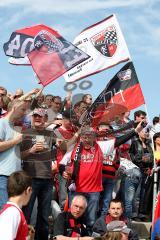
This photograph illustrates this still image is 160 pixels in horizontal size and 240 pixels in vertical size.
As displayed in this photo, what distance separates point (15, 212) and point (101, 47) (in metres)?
5.63

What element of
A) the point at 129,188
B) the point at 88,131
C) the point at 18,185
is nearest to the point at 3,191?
the point at 88,131

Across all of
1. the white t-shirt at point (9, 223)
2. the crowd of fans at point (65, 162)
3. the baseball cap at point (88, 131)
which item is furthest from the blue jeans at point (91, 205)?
the white t-shirt at point (9, 223)

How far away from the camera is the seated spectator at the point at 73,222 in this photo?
7336mm

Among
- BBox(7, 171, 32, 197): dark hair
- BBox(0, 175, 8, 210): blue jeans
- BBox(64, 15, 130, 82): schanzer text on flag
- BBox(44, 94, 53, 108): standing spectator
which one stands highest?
BBox(64, 15, 130, 82): schanzer text on flag

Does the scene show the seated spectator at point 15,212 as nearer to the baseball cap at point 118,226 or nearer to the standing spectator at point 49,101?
the baseball cap at point 118,226

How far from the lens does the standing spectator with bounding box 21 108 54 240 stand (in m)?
7.10

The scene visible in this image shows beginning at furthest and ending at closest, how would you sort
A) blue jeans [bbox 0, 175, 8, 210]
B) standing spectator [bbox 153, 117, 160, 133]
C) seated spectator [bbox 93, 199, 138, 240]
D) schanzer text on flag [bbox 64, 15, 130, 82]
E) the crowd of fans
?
standing spectator [bbox 153, 117, 160, 133]
schanzer text on flag [bbox 64, 15, 130, 82]
seated spectator [bbox 93, 199, 138, 240]
the crowd of fans
blue jeans [bbox 0, 175, 8, 210]

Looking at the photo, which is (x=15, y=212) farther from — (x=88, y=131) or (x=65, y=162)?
(x=65, y=162)

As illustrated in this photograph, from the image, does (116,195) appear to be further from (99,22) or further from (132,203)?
(99,22)

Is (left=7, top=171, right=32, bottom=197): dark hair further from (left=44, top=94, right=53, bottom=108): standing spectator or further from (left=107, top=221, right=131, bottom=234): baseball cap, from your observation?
(left=44, top=94, right=53, bottom=108): standing spectator

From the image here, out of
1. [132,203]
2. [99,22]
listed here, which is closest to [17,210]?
[132,203]

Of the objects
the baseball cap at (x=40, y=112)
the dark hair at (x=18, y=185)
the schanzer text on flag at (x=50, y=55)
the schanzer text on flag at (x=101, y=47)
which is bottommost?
the dark hair at (x=18, y=185)

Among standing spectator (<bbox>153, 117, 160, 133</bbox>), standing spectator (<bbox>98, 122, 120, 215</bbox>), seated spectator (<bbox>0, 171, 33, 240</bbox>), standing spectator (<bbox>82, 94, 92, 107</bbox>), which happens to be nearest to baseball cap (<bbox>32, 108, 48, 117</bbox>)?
standing spectator (<bbox>82, 94, 92, 107</bbox>)

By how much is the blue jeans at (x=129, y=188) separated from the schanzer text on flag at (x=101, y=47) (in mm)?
1875
